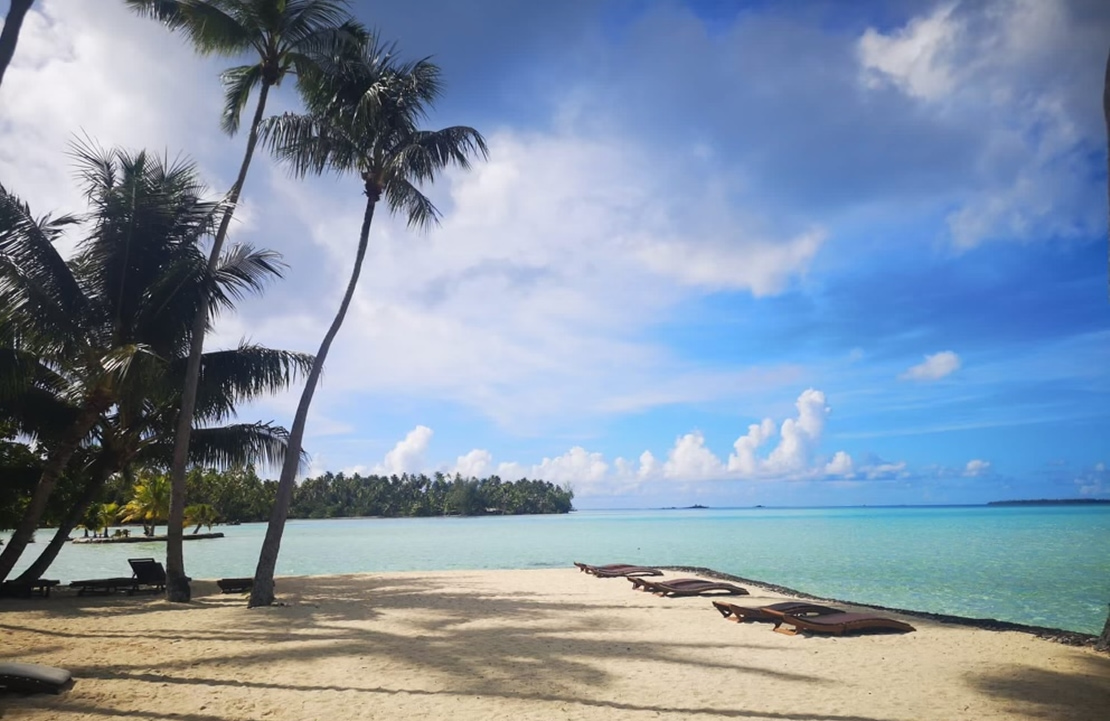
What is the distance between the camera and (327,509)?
380ft

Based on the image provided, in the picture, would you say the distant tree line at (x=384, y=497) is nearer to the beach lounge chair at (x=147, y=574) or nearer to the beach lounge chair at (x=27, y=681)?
the beach lounge chair at (x=147, y=574)

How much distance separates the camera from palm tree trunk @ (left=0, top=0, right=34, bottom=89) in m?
5.90

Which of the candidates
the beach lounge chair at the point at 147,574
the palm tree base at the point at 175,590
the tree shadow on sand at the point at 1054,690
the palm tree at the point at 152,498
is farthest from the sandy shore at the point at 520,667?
the palm tree at the point at 152,498

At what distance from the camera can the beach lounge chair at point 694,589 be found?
42.2 ft

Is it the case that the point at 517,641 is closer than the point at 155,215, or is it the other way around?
the point at 517,641

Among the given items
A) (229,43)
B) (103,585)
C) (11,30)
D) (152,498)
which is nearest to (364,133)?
(229,43)

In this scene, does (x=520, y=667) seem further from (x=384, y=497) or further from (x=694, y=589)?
(x=384, y=497)

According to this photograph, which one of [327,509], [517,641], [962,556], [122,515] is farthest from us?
[327,509]

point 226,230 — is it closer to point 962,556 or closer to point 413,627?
point 413,627

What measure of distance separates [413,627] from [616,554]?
23.5 m

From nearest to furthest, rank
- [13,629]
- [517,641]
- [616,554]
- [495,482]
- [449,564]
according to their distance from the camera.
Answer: [517,641] → [13,629] → [449,564] → [616,554] → [495,482]

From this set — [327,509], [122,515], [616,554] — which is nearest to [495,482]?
[327,509]

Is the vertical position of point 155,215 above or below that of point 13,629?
above

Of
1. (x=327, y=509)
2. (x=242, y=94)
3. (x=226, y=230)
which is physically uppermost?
(x=242, y=94)
